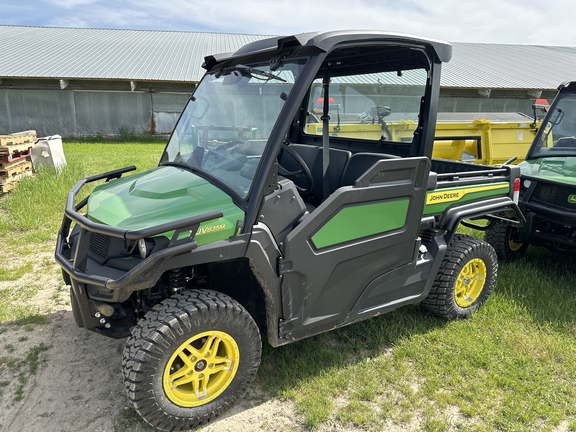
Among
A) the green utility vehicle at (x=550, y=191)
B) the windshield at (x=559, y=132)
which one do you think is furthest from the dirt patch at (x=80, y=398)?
the windshield at (x=559, y=132)

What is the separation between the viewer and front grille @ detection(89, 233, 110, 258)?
2402mm

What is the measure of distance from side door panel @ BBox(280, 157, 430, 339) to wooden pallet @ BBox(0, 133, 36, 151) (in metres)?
6.45

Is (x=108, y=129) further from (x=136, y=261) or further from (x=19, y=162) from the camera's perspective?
(x=136, y=261)

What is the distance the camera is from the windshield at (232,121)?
8.24 feet

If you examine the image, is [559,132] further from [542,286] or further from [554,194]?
[542,286]

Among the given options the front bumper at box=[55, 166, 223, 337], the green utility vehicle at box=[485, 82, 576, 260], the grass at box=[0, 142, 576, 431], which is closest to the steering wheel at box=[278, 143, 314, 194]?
the front bumper at box=[55, 166, 223, 337]

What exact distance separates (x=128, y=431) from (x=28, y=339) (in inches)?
54.9

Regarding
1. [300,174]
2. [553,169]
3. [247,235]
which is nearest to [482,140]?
[553,169]

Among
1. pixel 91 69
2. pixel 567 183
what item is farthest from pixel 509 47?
pixel 567 183

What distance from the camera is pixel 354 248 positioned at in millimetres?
2676

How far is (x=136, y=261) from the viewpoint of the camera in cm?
229

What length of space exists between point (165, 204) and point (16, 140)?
6.36m

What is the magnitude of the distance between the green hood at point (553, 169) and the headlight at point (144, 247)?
149 inches

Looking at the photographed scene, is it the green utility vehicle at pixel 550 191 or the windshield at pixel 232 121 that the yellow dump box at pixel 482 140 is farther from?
the windshield at pixel 232 121
